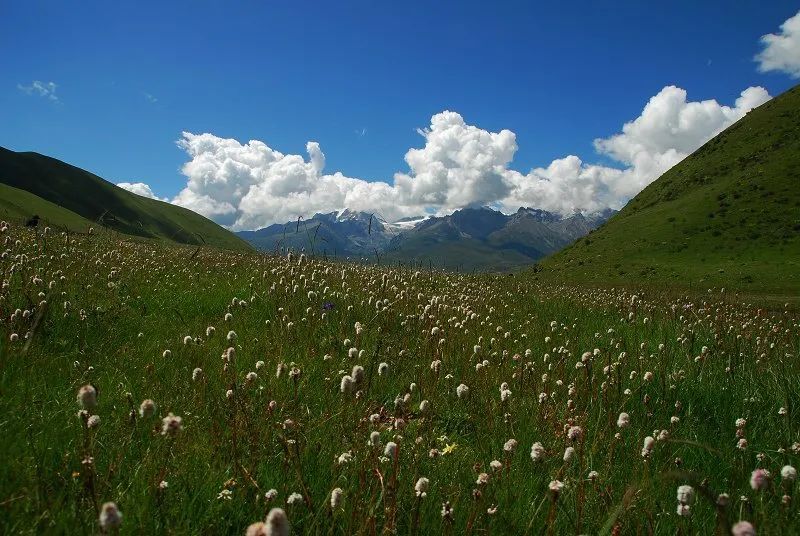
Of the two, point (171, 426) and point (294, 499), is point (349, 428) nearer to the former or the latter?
point (294, 499)

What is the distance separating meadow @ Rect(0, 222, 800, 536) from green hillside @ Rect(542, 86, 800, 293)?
39675 millimetres

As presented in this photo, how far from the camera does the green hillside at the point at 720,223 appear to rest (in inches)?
1789

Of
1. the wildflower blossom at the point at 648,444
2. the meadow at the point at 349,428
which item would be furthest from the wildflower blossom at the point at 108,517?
the wildflower blossom at the point at 648,444

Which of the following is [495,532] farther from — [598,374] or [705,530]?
[598,374]

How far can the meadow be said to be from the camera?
2527 millimetres

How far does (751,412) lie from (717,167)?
260 feet

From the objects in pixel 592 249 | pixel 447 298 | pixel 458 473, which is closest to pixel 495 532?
pixel 458 473

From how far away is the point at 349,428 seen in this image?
384 cm

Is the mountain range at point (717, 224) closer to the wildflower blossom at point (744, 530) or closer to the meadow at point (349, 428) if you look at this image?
the meadow at point (349, 428)

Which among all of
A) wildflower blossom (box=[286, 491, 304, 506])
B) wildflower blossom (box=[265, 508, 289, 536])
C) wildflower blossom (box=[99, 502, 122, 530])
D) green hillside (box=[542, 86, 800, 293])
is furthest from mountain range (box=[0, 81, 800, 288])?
wildflower blossom (box=[265, 508, 289, 536])

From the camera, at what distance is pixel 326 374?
5.38 metres

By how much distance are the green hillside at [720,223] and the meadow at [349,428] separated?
3967cm

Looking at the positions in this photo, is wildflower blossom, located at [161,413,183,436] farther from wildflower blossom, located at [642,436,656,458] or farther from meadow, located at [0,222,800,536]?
wildflower blossom, located at [642,436,656,458]

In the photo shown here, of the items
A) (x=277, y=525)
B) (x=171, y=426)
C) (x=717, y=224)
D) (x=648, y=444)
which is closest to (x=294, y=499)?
(x=171, y=426)
